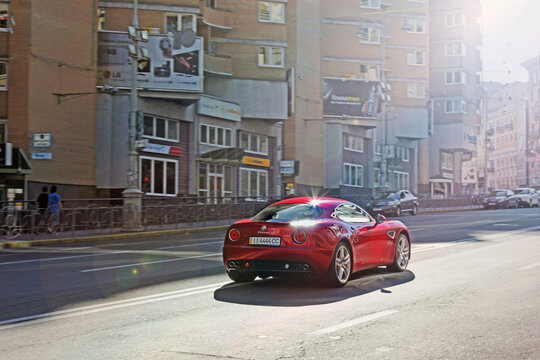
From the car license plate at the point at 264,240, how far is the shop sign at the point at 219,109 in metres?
27.3

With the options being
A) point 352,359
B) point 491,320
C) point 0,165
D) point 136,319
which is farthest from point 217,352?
point 0,165

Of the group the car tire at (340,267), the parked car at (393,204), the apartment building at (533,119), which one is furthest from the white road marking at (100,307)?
the apartment building at (533,119)

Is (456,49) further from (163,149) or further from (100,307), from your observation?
(100,307)

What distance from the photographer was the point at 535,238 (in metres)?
19.2

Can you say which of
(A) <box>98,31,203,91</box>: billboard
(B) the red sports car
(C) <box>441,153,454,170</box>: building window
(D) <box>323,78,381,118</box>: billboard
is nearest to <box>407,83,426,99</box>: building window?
(C) <box>441,153,454,170</box>: building window

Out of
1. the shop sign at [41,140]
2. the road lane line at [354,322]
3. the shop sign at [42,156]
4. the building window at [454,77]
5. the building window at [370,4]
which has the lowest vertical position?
Result: the road lane line at [354,322]

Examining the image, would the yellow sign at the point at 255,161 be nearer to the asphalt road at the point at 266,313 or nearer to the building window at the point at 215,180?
the building window at the point at 215,180

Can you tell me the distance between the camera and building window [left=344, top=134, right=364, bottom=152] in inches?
2138

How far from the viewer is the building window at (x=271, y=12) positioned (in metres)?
42.8

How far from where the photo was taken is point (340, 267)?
987 cm

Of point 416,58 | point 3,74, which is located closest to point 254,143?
point 3,74

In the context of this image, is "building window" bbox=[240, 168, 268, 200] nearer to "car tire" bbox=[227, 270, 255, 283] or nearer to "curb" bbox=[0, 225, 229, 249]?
"curb" bbox=[0, 225, 229, 249]

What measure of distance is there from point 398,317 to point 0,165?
23.1 metres

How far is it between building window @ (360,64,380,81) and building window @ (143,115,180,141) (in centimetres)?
2254
